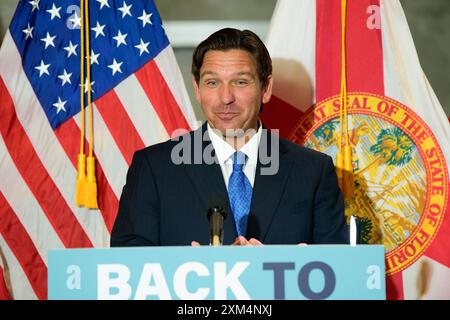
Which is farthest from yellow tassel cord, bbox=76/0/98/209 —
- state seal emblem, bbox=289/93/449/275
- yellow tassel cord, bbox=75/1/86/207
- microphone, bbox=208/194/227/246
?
microphone, bbox=208/194/227/246

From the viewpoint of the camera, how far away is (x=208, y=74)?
2414mm

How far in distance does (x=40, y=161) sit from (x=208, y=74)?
0.91 m

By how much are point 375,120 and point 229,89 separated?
2.50 feet

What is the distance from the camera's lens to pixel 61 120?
297 centimetres

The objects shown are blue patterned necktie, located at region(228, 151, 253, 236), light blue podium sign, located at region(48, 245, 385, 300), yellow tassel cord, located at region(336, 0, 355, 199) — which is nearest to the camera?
light blue podium sign, located at region(48, 245, 385, 300)

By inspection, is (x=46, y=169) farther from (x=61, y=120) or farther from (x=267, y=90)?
(x=267, y=90)

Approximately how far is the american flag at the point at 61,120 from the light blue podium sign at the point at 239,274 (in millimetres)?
1365

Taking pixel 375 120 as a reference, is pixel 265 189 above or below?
below

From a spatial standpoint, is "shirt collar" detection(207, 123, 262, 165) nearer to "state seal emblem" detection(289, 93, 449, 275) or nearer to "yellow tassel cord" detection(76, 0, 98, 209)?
"state seal emblem" detection(289, 93, 449, 275)

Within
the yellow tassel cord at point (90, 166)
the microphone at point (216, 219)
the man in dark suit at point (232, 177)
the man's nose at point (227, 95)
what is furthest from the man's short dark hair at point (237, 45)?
the microphone at point (216, 219)

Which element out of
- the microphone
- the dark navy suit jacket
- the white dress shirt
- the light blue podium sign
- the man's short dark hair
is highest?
the man's short dark hair

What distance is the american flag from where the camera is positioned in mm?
2951

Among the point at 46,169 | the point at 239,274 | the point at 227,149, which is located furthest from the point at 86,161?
the point at 239,274

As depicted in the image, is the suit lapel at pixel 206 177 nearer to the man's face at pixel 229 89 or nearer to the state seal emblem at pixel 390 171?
the man's face at pixel 229 89
